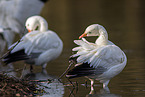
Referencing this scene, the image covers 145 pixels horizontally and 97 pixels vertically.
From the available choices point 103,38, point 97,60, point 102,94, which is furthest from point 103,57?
point 102,94

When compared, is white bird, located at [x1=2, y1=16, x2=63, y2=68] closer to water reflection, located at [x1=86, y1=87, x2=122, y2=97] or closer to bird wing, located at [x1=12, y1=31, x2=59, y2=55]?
bird wing, located at [x1=12, y1=31, x2=59, y2=55]

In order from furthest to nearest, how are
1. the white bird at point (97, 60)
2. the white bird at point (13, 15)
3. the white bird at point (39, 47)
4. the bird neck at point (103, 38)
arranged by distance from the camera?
the white bird at point (13, 15) < the white bird at point (39, 47) < the bird neck at point (103, 38) < the white bird at point (97, 60)

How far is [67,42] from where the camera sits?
14.3 meters

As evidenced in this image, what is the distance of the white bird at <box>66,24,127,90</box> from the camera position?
670 cm

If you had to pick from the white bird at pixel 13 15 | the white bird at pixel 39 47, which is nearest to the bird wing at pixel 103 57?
the white bird at pixel 39 47

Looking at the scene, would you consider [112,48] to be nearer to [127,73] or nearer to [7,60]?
[127,73]

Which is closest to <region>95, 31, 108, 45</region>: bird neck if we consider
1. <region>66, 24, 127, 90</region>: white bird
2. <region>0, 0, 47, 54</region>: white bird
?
<region>66, 24, 127, 90</region>: white bird

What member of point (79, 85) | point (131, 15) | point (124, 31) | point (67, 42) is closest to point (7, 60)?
point (79, 85)

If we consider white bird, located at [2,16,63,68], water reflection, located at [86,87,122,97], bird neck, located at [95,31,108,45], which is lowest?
water reflection, located at [86,87,122,97]

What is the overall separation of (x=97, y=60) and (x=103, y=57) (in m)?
0.13

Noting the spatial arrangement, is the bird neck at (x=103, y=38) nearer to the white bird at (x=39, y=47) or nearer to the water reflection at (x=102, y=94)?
the water reflection at (x=102, y=94)

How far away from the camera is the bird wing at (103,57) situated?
6.77 meters

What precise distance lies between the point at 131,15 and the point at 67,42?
1039 centimetres

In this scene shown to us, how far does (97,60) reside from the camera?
6.84 m
